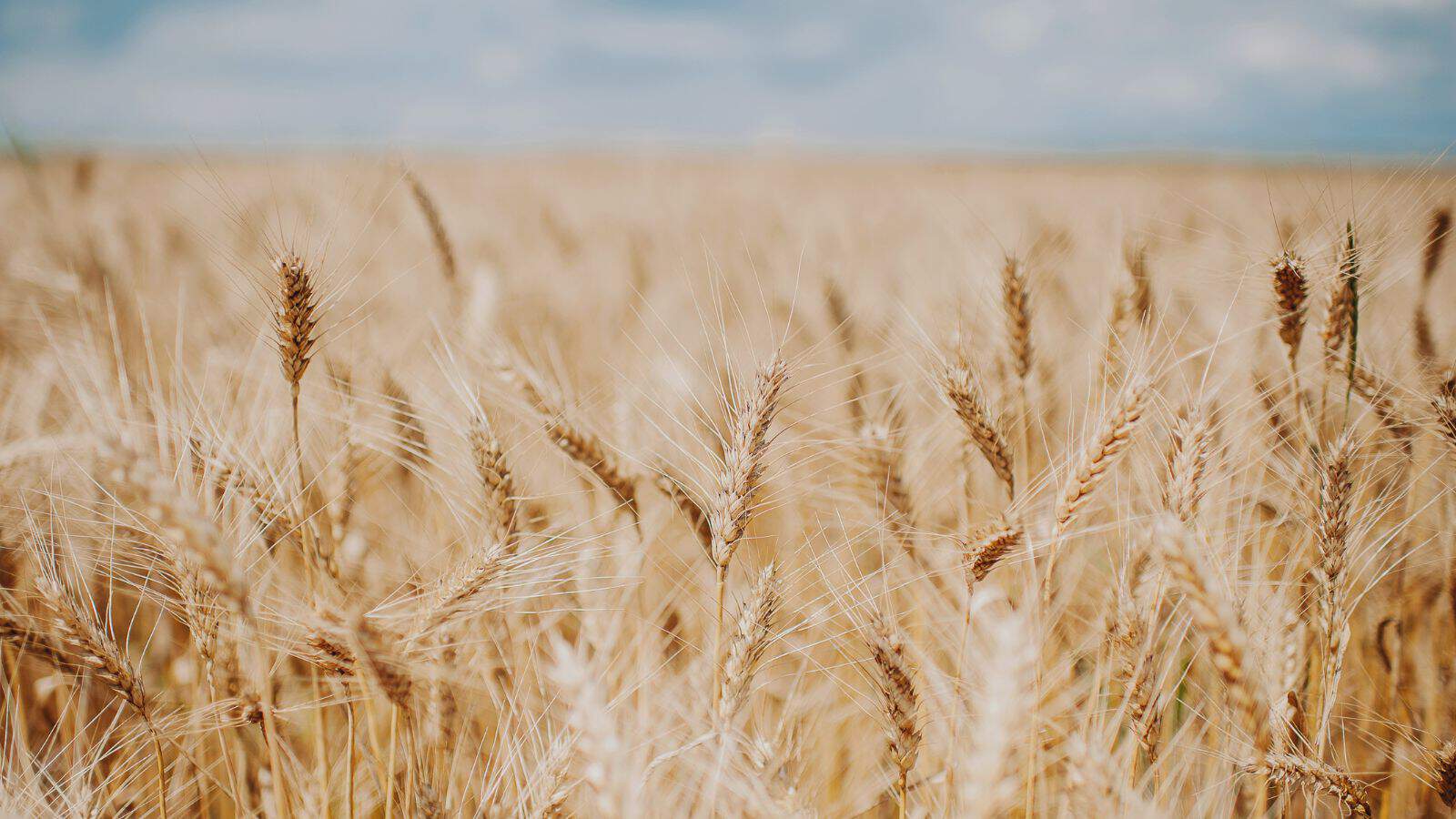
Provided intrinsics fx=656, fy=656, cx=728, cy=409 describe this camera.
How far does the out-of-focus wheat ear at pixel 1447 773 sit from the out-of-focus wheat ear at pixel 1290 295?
2.47ft

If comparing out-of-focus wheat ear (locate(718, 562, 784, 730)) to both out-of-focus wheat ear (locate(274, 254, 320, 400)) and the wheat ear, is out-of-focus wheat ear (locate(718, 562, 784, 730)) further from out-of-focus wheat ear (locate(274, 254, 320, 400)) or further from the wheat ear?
out-of-focus wheat ear (locate(274, 254, 320, 400))

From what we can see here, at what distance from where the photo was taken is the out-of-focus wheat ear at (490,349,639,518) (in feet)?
4.14

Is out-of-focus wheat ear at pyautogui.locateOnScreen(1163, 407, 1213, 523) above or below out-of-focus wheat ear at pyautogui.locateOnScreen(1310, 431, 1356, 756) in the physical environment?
above

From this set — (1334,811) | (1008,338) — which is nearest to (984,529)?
(1008,338)

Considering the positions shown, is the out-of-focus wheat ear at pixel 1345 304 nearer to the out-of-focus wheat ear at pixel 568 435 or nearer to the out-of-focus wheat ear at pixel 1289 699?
the out-of-focus wheat ear at pixel 1289 699

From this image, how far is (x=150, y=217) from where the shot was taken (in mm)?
5391

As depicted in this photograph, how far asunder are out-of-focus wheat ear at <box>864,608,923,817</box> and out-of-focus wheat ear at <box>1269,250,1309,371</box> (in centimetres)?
106

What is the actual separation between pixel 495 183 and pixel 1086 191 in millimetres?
11545

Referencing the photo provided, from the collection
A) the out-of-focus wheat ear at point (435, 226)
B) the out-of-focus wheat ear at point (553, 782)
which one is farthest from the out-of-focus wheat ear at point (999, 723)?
the out-of-focus wheat ear at point (435, 226)

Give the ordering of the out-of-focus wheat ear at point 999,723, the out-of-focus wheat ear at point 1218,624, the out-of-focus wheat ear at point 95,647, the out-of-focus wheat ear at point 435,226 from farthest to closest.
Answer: the out-of-focus wheat ear at point 435,226, the out-of-focus wheat ear at point 95,647, the out-of-focus wheat ear at point 1218,624, the out-of-focus wheat ear at point 999,723

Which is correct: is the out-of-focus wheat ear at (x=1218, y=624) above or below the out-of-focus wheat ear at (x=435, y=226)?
below

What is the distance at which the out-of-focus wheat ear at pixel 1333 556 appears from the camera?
1.14 metres

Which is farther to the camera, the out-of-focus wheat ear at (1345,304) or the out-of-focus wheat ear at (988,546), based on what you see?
the out-of-focus wheat ear at (1345,304)

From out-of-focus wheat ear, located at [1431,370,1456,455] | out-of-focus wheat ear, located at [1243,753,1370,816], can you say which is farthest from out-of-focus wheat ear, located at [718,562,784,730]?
out-of-focus wheat ear, located at [1431,370,1456,455]
